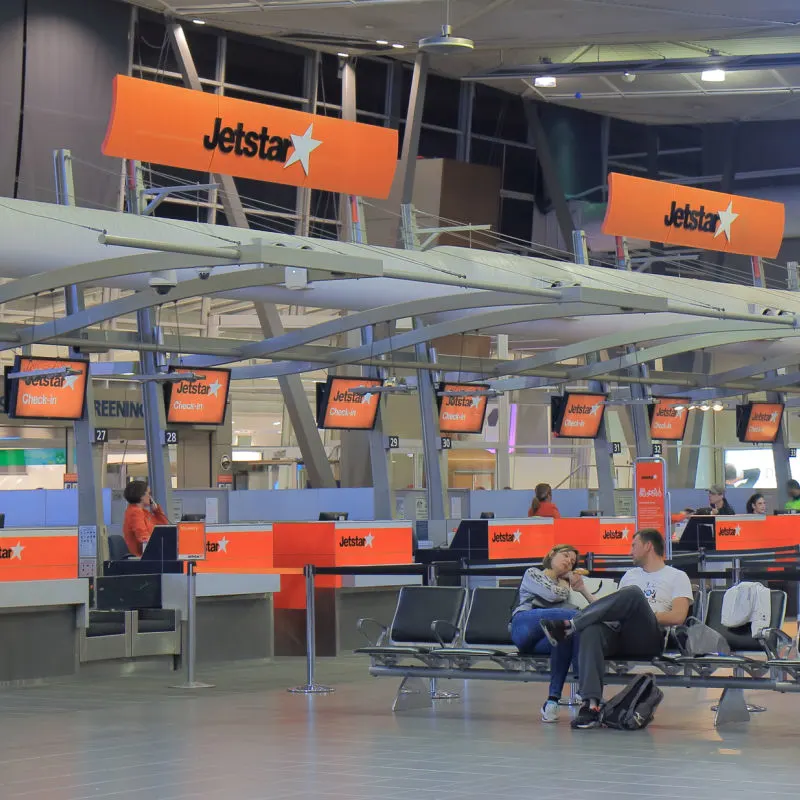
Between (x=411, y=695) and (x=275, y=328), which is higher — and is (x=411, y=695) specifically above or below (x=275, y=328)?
below

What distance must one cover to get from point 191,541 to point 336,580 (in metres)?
1.57

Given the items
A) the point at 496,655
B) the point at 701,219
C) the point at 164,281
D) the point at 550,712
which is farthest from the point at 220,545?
the point at 701,219

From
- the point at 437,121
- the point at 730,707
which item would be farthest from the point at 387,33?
the point at 730,707

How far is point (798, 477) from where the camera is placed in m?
31.9

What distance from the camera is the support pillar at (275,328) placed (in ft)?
76.3

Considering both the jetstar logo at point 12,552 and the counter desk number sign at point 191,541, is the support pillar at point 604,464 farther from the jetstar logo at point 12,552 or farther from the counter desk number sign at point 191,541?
the jetstar logo at point 12,552

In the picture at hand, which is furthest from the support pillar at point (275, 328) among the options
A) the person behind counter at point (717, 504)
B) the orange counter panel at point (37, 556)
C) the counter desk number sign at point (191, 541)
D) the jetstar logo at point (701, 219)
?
the counter desk number sign at point (191, 541)

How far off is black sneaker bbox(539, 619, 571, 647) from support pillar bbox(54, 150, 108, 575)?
729 centimetres

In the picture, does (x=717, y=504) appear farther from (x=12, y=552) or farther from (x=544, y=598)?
(x=544, y=598)

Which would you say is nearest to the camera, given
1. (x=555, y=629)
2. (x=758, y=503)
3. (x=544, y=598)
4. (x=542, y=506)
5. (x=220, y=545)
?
(x=555, y=629)

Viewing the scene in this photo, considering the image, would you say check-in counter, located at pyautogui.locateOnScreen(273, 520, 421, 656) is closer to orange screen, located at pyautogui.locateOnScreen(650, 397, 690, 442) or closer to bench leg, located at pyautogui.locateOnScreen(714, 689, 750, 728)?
bench leg, located at pyautogui.locateOnScreen(714, 689, 750, 728)

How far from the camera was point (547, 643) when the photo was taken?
927cm

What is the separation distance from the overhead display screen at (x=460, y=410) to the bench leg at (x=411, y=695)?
9328 millimetres

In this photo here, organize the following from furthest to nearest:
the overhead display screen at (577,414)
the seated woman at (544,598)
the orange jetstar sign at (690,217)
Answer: the orange jetstar sign at (690,217) → the overhead display screen at (577,414) → the seated woman at (544,598)
